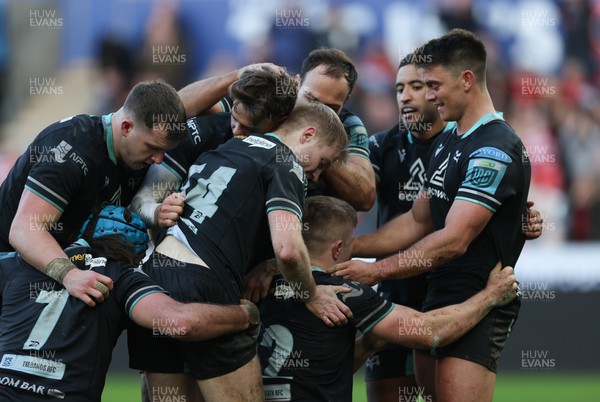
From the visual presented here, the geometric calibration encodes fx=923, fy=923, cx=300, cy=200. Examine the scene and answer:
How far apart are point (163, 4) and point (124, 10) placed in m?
0.62

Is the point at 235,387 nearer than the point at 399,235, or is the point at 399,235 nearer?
the point at 235,387

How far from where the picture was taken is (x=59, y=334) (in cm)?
486

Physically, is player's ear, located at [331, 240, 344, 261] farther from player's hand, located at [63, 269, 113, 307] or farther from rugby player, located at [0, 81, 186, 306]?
player's hand, located at [63, 269, 113, 307]

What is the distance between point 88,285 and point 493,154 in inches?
101

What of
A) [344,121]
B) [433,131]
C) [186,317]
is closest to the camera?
[186,317]

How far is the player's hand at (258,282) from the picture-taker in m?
5.54

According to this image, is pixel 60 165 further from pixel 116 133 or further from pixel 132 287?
pixel 132 287

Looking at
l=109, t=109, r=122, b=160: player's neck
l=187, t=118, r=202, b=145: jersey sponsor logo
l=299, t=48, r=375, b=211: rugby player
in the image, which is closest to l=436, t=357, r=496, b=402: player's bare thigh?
l=299, t=48, r=375, b=211: rugby player

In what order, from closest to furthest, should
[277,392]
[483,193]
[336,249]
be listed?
[277,392]
[336,249]
[483,193]

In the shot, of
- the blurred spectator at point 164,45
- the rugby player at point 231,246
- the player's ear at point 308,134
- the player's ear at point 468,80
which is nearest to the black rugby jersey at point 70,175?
the rugby player at point 231,246

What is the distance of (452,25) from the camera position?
45.4 feet

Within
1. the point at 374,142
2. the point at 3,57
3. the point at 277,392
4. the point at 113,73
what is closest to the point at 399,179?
the point at 374,142

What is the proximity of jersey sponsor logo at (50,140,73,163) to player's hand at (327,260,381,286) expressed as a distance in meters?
1.69

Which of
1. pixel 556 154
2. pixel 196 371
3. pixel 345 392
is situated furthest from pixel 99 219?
pixel 556 154
